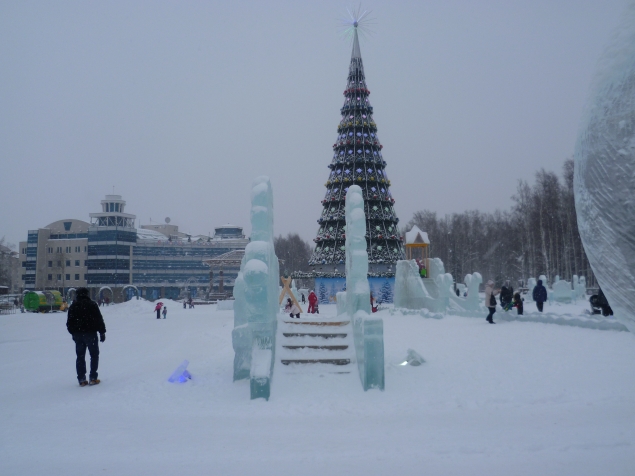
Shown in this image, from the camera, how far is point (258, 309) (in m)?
7.82

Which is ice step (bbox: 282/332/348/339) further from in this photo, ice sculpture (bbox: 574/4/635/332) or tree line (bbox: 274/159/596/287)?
tree line (bbox: 274/159/596/287)

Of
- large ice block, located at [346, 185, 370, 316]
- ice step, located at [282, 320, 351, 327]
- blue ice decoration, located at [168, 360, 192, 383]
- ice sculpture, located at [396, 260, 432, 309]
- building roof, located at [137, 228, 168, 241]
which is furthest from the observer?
building roof, located at [137, 228, 168, 241]

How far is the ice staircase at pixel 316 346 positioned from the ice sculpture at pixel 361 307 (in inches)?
11.3

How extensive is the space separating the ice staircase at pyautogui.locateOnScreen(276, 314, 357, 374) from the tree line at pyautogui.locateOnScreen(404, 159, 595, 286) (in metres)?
19.3

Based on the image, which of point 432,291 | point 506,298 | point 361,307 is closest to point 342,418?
Result: point 361,307

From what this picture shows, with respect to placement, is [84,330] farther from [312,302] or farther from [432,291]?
[432,291]

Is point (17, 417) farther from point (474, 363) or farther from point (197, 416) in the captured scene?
point (474, 363)

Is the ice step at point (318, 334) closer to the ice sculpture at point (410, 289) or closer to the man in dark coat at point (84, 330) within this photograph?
the man in dark coat at point (84, 330)

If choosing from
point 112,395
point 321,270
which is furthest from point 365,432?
point 321,270

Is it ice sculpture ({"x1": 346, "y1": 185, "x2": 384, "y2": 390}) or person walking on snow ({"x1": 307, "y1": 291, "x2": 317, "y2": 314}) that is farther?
person walking on snow ({"x1": 307, "y1": 291, "x2": 317, "y2": 314})

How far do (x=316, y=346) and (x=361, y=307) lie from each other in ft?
3.62

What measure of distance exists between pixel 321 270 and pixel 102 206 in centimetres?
5536

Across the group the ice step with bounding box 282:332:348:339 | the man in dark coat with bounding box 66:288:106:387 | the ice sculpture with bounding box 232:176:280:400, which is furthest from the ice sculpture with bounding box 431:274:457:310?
the man in dark coat with bounding box 66:288:106:387

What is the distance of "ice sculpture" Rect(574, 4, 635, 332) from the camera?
1718 millimetres
